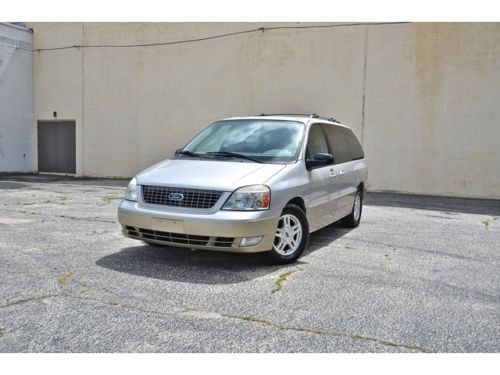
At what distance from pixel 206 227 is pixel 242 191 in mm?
502

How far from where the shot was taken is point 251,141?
6.08 m

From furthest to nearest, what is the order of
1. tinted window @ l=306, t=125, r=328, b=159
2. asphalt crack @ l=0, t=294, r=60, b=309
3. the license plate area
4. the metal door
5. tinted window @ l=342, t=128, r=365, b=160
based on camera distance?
1. the metal door
2. tinted window @ l=342, t=128, r=365, b=160
3. tinted window @ l=306, t=125, r=328, b=159
4. the license plate area
5. asphalt crack @ l=0, t=294, r=60, b=309

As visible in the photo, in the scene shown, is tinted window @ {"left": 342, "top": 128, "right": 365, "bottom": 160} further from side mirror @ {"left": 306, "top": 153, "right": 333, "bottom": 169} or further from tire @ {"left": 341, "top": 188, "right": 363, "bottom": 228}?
side mirror @ {"left": 306, "top": 153, "right": 333, "bottom": 169}

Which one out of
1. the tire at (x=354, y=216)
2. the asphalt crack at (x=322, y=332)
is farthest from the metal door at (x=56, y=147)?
the asphalt crack at (x=322, y=332)

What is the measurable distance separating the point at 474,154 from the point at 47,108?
14.5 metres

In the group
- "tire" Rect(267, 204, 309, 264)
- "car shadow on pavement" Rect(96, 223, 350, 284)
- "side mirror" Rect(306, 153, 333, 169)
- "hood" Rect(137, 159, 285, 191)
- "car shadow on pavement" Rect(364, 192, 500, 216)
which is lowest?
"car shadow on pavement" Rect(364, 192, 500, 216)

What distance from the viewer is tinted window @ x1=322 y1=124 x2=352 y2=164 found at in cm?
697

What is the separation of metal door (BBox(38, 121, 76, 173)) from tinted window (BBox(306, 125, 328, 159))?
1351 centimetres

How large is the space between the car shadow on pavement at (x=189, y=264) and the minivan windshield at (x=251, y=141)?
114 cm

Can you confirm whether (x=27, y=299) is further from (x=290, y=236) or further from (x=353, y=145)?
(x=353, y=145)

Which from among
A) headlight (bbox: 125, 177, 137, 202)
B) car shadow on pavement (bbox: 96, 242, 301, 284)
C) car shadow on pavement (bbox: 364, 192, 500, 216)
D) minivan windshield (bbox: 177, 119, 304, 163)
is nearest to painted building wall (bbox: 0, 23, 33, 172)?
car shadow on pavement (bbox: 364, 192, 500, 216)

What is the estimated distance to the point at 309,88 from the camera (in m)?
14.8

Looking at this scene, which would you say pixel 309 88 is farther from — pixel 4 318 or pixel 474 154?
pixel 4 318

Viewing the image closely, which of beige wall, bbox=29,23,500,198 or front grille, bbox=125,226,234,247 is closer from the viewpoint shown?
front grille, bbox=125,226,234,247
